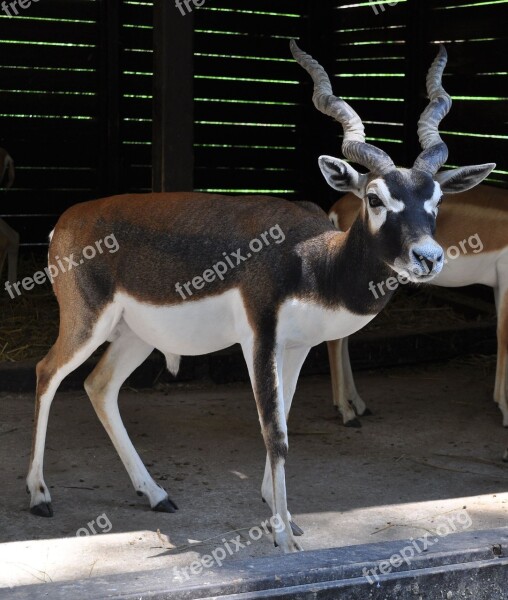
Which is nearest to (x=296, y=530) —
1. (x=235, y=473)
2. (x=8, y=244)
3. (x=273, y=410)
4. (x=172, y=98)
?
(x=273, y=410)

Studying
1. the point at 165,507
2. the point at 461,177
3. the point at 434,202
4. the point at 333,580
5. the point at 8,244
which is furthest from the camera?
the point at 8,244

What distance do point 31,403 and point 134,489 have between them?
1.59 metres

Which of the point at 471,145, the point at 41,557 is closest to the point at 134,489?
the point at 41,557

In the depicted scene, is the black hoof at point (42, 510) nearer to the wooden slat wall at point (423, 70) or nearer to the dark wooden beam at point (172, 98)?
the dark wooden beam at point (172, 98)

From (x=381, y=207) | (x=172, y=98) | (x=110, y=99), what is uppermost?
(x=172, y=98)

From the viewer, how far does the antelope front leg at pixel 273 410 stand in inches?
175

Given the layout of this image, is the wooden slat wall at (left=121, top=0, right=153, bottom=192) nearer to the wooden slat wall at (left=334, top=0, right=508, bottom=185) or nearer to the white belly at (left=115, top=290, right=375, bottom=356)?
the wooden slat wall at (left=334, top=0, right=508, bottom=185)

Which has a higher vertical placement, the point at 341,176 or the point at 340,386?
the point at 341,176

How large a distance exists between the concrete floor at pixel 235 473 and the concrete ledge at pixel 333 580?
1398mm

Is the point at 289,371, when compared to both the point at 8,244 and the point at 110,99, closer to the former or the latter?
the point at 8,244

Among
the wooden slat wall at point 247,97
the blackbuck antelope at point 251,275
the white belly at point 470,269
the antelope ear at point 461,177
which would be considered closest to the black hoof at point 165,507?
the blackbuck antelope at point 251,275

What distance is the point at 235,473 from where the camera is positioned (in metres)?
5.43

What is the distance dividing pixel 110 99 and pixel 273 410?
241 inches

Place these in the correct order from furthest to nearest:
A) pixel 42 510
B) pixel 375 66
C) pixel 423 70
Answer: pixel 375 66, pixel 423 70, pixel 42 510
